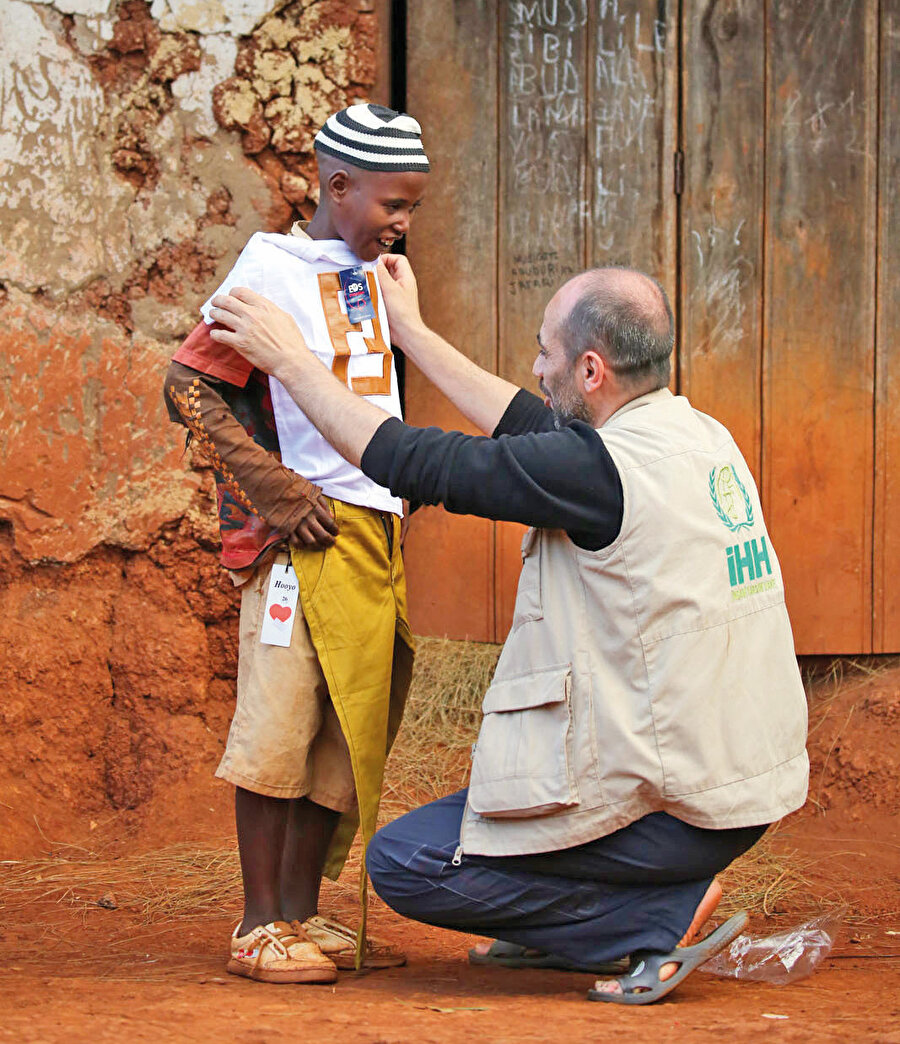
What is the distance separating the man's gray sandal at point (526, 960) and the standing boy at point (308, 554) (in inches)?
9.4

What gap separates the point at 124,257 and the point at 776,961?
272cm

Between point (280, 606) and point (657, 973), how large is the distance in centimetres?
106

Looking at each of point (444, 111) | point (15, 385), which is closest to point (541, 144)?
point (444, 111)

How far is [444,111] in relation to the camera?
433 centimetres

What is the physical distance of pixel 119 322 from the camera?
Answer: 393 cm

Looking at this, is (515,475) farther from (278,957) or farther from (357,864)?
(357,864)

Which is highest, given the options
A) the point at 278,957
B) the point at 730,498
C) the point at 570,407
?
the point at 570,407

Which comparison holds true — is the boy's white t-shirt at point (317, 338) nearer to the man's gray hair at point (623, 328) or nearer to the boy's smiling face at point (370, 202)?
the boy's smiling face at point (370, 202)

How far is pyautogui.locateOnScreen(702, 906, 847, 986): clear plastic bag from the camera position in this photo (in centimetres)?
274

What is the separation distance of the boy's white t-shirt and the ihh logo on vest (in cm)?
77

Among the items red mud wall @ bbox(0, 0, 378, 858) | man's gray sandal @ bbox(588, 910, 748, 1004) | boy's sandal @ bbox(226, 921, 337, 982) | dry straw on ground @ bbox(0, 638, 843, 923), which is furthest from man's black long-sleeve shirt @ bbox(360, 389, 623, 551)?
red mud wall @ bbox(0, 0, 378, 858)

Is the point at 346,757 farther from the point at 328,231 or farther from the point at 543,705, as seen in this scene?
the point at 328,231

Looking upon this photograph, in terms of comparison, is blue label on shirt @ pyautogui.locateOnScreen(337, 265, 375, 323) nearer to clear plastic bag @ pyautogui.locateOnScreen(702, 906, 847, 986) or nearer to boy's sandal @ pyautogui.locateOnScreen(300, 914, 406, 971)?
boy's sandal @ pyautogui.locateOnScreen(300, 914, 406, 971)

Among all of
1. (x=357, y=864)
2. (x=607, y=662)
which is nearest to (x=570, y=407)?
(x=607, y=662)
